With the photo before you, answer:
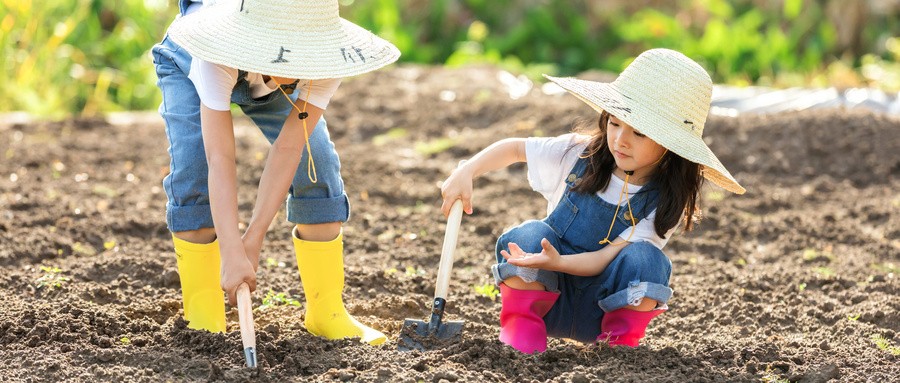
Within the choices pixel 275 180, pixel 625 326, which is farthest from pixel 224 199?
pixel 625 326

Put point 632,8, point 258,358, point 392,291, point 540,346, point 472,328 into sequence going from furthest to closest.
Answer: point 632,8 → point 392,291 → point 472,328 → point 540,346 → point 258,358

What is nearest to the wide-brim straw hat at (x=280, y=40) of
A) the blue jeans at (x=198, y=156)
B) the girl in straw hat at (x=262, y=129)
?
the girl in straw hat at (x=262, y=129)

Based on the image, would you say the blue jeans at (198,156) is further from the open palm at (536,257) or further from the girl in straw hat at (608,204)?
the open palm at (536,257)

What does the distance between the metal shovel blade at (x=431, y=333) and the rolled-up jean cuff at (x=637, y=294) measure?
45 centimetres

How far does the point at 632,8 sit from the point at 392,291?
6.25 metres

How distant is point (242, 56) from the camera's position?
8.68 feet

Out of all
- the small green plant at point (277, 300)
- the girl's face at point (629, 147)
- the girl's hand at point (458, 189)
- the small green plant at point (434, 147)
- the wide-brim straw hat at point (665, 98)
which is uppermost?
the wide-brim straw hat at point (665, 98)

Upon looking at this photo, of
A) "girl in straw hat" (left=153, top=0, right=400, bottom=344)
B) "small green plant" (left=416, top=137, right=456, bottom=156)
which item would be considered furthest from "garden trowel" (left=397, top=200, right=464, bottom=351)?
"small green plant" (left=416, top=137, right=456, bottom=156)

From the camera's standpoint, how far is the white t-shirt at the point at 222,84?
9.21ft

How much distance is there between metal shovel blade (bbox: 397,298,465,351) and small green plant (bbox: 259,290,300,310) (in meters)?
0.55

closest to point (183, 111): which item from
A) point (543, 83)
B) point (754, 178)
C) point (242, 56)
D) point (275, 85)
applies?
point (275, 85)

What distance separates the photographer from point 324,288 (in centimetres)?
325

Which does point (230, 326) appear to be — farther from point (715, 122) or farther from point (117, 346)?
point (715, 122)

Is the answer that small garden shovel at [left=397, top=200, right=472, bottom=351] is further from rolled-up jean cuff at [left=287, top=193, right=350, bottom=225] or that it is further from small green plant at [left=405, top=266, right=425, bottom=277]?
small green plant at [left=405, top=266, right=425, bottom=277]
